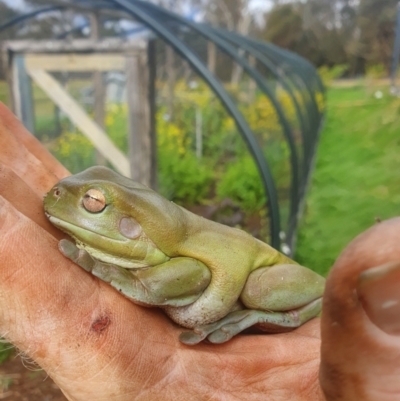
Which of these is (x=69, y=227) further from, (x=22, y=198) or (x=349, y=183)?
(x=349, y=183)

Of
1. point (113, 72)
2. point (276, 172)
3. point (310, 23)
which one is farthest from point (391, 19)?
point (113, 72)

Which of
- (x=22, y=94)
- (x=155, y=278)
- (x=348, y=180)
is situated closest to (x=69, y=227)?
(x=155, y=278)

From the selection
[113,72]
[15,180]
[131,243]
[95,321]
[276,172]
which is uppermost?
[113,72]

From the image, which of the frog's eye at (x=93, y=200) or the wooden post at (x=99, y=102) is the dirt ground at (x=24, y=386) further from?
the frog's eye at (x=93, y=200)

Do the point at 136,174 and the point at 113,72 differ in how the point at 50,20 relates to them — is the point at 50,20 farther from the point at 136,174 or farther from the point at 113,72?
the point at 136,174

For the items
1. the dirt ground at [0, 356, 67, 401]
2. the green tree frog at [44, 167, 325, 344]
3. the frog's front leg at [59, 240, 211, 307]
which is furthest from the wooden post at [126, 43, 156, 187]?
the frog's front leg at [59, 240, 211, 307]

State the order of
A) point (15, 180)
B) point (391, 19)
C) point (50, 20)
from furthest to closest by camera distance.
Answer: point (391, 19)
point (50, 20)
point (15, 180)

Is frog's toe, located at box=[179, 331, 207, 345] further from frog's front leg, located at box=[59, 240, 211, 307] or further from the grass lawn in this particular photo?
the grass lawn
